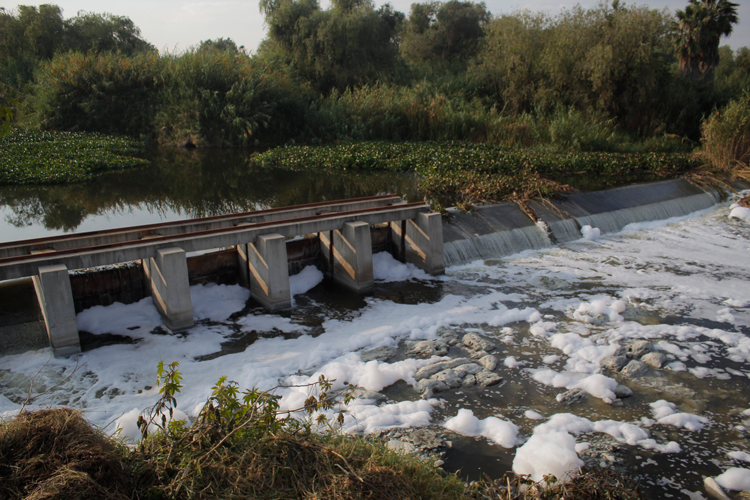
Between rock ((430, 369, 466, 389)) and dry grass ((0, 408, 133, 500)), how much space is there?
310 cm

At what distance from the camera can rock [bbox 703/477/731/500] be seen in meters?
3.80

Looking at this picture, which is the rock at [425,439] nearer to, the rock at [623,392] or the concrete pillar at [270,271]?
the rock at [623,392]

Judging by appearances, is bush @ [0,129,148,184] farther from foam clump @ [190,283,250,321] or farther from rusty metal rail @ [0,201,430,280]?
foam clump @ [190,283,250,321]

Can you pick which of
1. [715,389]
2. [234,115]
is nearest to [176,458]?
[715,389]

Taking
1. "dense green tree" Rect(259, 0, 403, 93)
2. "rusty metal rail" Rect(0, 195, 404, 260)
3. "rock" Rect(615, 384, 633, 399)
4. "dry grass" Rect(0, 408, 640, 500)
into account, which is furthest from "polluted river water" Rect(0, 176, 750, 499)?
"dense green tree" Rect(259, 0, 403, 93)

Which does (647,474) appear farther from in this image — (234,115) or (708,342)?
(234,115)

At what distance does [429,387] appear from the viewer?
16.9 feet

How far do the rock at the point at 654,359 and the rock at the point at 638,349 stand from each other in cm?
7

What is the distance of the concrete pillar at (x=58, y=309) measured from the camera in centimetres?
555

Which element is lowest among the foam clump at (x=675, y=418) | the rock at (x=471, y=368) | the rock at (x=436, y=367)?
the foam clump at (x=675, y=418)

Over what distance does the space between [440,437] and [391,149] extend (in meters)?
15.0

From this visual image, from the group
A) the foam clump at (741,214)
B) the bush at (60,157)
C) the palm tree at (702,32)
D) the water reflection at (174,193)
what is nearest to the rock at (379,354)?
the water reflection at (174,193)

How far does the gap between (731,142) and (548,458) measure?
56.8 ft

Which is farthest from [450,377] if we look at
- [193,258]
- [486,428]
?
[193,258]
